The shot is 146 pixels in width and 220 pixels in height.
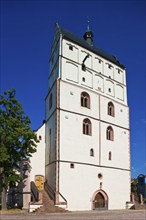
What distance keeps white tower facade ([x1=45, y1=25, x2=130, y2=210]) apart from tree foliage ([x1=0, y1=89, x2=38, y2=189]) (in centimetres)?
322

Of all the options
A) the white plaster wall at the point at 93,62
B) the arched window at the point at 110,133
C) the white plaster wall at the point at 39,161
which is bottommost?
the white plaster wall at the point at 39,161

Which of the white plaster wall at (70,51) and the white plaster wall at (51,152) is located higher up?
the white plaster wall at (70,51)

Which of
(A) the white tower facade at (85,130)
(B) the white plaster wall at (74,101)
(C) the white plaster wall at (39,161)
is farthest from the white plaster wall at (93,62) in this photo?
(C) the white plaster wall at (39,161)

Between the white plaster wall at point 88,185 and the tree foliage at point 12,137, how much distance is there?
4127 millimetres

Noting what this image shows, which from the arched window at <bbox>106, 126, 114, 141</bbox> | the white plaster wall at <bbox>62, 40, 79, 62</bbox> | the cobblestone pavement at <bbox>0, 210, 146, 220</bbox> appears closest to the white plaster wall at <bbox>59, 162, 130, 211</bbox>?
the arched window at <bbox>106, 126, 114, 141</bbox>

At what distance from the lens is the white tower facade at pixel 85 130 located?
26.5m

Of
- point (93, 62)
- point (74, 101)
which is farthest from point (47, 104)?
point (93, 62)

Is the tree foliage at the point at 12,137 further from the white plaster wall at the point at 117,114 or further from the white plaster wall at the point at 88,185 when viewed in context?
Answer: the white plaster wall at the point at 117,114

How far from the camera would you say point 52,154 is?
2761 centimetres

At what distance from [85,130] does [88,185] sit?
5613 millimetres

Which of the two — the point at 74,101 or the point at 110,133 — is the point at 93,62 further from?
the point at 110,133

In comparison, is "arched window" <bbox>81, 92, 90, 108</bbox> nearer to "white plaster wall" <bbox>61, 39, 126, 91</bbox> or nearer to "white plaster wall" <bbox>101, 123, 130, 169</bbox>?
"white plaster wall" <bbox>101, 123, 130, 169</bbox>

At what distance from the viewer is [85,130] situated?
29.1 m

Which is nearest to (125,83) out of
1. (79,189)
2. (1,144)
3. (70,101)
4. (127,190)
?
(70,101)
